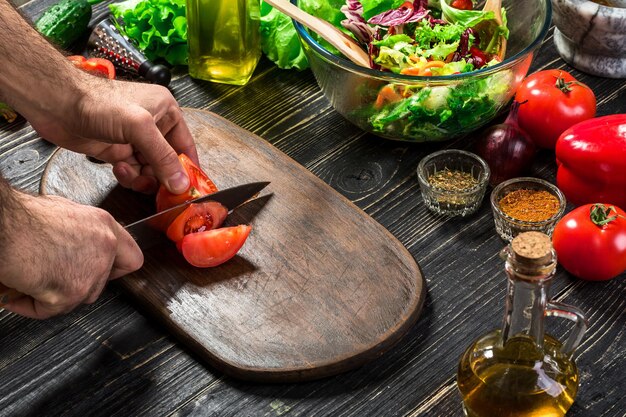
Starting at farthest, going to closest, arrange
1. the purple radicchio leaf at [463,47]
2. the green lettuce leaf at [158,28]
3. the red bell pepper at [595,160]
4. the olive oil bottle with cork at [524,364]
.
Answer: the green lettuce leaf at [158,28] < the purple radicchio leaf at [463,47] < the red bell pepper at [595,160] < the olive oil bottle with cork at [524,364]

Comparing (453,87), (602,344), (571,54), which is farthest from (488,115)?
(602,344)

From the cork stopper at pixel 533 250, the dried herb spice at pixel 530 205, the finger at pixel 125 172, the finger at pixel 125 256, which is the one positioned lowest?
the dried herb spice at pixel 530 205

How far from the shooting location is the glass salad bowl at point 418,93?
1890mm

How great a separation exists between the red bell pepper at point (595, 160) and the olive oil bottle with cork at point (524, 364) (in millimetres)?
549

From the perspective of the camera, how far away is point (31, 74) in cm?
179

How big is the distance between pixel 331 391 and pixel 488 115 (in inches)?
30.5

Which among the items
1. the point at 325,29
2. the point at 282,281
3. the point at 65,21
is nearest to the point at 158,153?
the point at 282,281

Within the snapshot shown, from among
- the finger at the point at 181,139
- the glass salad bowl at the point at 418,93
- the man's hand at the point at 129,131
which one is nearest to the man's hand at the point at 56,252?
the man's hand at the point at 129,131

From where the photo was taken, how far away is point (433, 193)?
1859 millimetres

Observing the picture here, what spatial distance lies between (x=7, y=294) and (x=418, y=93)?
0.92 meters

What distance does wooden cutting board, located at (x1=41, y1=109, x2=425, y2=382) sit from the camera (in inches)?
62.0

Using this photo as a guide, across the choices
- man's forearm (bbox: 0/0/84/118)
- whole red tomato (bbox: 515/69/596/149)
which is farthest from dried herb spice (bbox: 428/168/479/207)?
man's forearm (bbox: 0/0/84/118)

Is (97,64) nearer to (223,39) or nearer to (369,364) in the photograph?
(223,39)

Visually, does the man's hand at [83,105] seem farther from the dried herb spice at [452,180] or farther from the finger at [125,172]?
the dried herb spice at [452,180]
